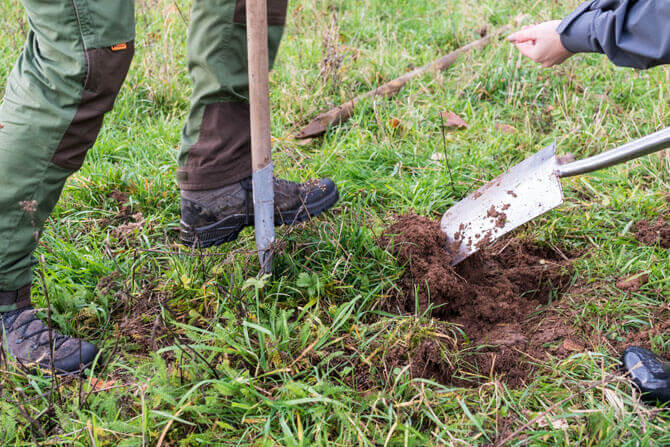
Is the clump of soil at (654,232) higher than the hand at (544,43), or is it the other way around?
the hand at (544,43)

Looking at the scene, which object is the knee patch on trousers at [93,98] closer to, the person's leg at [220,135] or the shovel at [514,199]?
the person's leg at [220,135]

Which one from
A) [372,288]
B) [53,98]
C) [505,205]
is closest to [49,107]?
[53,98]

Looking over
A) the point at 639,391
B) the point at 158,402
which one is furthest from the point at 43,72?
the point at 639,391

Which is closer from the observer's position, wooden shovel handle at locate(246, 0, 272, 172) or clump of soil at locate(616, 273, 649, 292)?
wooden shovel handle at locate(246, 0, 272, 172)

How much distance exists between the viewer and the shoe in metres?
1.63

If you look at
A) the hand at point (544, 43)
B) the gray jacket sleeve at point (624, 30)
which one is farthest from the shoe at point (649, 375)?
the hand at point (544, 43)

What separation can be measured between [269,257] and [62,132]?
82cm

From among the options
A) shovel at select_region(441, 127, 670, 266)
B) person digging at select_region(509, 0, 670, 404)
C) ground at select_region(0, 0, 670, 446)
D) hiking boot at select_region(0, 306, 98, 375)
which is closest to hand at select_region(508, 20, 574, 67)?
person digging at select_region(509, 0, 670, 404)

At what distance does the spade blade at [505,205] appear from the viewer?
6.47 ft

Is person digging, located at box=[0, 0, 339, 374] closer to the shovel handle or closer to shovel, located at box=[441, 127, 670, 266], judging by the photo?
shovel, located at box=[441, 127, 670, 266]

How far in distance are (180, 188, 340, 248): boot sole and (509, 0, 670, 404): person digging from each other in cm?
116

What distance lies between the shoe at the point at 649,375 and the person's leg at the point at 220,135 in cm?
128

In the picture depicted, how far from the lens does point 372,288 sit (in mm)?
2088

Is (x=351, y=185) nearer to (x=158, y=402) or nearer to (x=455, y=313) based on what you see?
(x=455, y=313)
